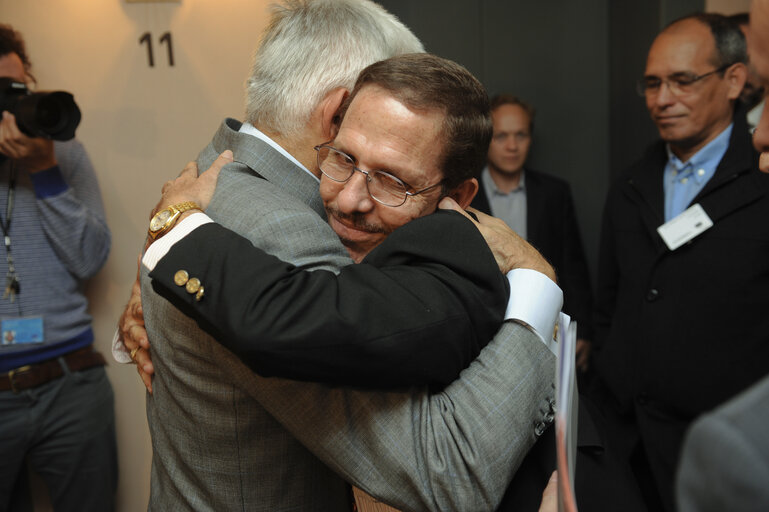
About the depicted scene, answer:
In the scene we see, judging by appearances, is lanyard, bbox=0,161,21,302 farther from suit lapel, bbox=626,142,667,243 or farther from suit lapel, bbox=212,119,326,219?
suit lapel, bbox=626,142,667,243

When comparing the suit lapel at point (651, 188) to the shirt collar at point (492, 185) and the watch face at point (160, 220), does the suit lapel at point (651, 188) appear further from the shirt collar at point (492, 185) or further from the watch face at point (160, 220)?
the watch face at point (160, 220)

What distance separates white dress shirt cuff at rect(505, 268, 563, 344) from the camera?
1059 mm

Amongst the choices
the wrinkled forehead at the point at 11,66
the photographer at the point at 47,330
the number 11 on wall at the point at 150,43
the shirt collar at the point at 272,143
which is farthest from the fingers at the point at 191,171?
the number 11 on wall at the point at 150,43

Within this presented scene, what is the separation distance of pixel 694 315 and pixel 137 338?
174 cm

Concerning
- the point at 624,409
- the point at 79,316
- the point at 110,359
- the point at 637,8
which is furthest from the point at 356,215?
the point at 637,8

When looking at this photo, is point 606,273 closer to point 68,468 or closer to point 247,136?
point 247,136

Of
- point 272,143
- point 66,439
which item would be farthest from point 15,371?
point 272,143

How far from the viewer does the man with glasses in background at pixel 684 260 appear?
2.20m

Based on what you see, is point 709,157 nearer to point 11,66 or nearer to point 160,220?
point 160,220

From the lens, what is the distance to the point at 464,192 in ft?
4.27

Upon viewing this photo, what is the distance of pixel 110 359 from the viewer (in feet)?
10.3

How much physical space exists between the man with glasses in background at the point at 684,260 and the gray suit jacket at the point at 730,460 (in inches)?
79.3

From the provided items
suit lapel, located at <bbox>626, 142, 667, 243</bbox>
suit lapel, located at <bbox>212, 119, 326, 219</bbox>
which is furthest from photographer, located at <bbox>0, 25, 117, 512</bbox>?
suit lapel, located at <bbox>626, 142, 667, 243</bbox>

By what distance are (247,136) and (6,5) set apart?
2339mm
